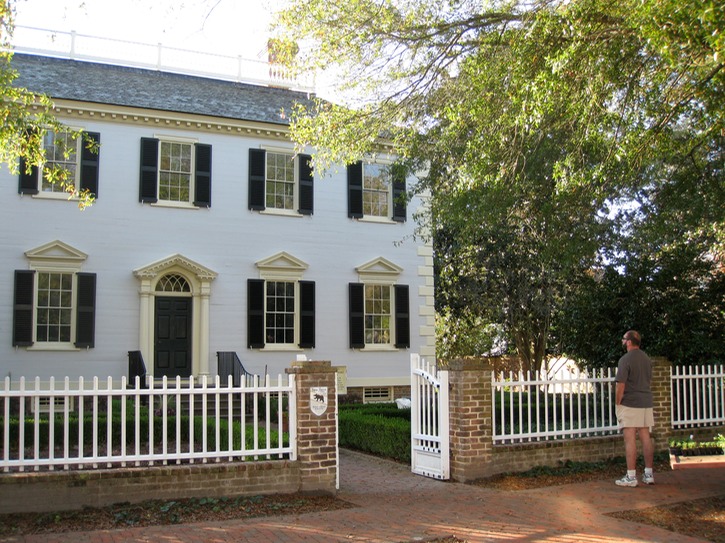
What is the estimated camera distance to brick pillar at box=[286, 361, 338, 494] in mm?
8250

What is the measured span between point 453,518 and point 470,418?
6.83 ft

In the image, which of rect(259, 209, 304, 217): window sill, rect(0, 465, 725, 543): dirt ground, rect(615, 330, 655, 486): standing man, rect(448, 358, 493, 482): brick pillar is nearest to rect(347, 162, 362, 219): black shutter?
rect(259, 209, 304, 217): window sill

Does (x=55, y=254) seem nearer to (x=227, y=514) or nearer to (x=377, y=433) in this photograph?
(x=377, y=433)

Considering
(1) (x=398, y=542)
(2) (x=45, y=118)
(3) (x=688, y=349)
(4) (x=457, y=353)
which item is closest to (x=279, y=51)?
(2) (x=45, y=118)

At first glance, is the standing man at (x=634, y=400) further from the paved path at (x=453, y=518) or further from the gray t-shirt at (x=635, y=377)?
the paved path at (x=453, y=518)

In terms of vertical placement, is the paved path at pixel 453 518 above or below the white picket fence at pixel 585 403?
below

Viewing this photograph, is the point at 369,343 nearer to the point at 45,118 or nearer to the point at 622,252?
the point at 622,252

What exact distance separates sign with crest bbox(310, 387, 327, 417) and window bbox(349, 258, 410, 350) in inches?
443

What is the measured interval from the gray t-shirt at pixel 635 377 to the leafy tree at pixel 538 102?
2167 millimetres

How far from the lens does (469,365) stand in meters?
9.34

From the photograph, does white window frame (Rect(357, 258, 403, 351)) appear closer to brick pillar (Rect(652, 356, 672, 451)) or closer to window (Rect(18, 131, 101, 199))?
window (Rect(18, 131, 101, 199))

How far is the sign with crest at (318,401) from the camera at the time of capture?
8.29m

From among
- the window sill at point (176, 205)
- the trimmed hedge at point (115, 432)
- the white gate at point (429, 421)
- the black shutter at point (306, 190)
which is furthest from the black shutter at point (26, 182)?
the white gate at point (429, 421)

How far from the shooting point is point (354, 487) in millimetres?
9000
